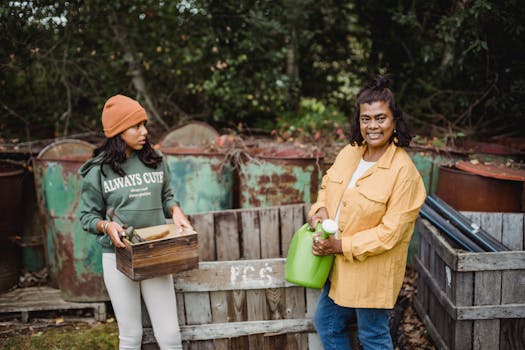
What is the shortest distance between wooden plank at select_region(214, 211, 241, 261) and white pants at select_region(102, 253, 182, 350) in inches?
36.3

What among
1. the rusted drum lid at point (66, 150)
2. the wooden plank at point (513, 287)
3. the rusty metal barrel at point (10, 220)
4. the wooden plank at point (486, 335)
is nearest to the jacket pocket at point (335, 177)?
the wooden plank at point (513, 287)

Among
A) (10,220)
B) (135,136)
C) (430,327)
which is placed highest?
(135,136)

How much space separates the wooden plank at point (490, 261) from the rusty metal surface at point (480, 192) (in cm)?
122

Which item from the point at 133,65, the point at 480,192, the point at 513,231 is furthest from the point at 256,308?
the point at 133,65

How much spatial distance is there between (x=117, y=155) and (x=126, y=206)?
30 cm

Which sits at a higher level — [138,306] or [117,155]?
[117,155]

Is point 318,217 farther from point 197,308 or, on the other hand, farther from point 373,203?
point 197,308

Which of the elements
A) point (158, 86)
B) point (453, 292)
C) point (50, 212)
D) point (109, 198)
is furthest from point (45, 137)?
point (453, 292)

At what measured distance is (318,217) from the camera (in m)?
2.82

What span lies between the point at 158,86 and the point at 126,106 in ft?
13.0

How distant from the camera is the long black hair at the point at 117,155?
9.14 feet

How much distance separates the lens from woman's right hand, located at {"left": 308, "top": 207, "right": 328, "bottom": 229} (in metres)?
2.80

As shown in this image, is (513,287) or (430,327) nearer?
(513,287)

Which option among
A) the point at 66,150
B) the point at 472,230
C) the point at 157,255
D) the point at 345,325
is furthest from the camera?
the point at 66,150
